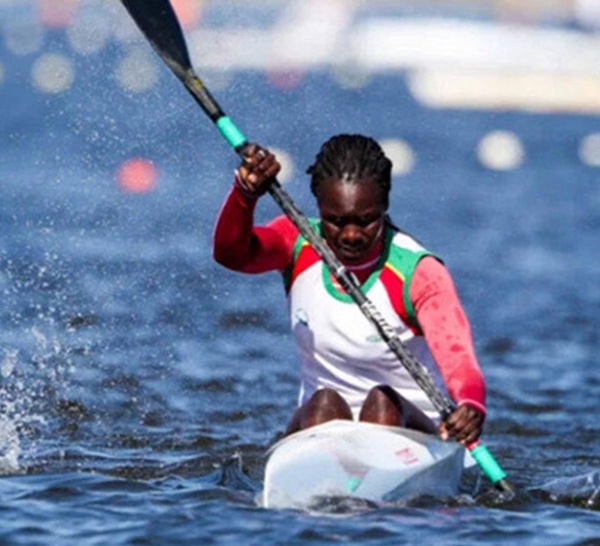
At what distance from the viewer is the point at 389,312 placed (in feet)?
28.0

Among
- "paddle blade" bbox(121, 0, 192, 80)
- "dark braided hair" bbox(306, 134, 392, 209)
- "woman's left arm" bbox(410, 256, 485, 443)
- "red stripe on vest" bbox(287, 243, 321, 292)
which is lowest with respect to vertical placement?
"woman's left arm" bbox(410, 256, 485, 443)

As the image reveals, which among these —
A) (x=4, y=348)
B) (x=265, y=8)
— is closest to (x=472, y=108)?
(x=265, y=8)

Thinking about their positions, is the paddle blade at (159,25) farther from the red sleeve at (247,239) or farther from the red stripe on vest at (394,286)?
the red stripe on vest at (394,286)

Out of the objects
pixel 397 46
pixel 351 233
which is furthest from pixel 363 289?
pixel 397 46

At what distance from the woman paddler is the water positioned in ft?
1.54

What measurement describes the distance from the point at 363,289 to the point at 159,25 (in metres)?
1.72

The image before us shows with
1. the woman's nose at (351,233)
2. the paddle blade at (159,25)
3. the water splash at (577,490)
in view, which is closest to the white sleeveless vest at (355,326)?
the woman's nose at (351,233)

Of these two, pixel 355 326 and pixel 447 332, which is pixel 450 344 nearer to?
pixel 447 332

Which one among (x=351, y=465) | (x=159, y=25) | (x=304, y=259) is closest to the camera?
(x=351, y=465)

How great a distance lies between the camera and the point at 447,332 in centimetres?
823

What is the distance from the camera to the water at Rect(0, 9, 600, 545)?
831cm

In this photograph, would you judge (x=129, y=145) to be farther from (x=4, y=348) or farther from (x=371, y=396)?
(x=371, y=396)

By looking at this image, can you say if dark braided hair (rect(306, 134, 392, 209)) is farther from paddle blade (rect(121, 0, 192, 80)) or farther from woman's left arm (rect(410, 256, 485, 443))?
paddle blade (rect(121, 0, 192, 80))

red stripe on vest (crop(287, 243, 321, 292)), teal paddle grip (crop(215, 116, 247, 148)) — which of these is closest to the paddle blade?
teal paddle grip (crop(215, 116, 247, 148))
